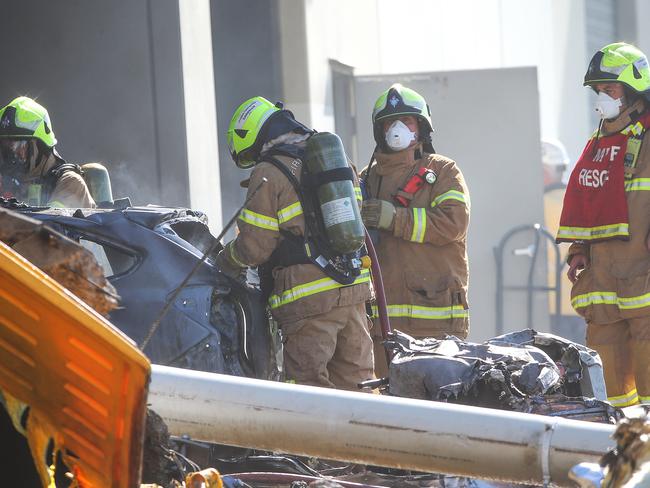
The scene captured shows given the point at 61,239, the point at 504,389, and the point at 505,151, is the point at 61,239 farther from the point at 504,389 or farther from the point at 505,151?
the point at 505,151

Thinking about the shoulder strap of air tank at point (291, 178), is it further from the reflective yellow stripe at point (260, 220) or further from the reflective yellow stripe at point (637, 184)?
the reflective yellow stripe at point (637, 184)

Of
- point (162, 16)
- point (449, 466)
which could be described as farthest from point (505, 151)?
point (449, 466)

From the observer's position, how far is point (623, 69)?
5.89 meters

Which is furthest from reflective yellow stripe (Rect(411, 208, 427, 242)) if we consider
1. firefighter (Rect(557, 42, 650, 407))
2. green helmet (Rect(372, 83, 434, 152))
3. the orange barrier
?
the orange barrier

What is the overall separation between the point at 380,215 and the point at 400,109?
0.62 meters

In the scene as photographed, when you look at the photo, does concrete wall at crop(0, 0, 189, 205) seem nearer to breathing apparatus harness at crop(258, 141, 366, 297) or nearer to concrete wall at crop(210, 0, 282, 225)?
concrete wall at crop(210, 0, 282, 225)

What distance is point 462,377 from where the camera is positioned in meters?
3.92

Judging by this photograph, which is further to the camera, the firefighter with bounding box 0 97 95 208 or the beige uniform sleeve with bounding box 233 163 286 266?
the firefighter with bounding box 0 97 95 208

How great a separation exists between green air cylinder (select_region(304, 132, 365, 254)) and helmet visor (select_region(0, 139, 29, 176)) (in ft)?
7.48

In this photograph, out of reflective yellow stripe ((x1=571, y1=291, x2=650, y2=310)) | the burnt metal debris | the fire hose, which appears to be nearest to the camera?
the burnt metal debris

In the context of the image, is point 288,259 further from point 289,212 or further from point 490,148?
point 490,148

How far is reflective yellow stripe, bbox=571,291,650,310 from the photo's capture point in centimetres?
576

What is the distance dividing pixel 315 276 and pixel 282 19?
5310 mm

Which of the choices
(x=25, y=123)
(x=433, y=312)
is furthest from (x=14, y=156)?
(x=433, y=312)
